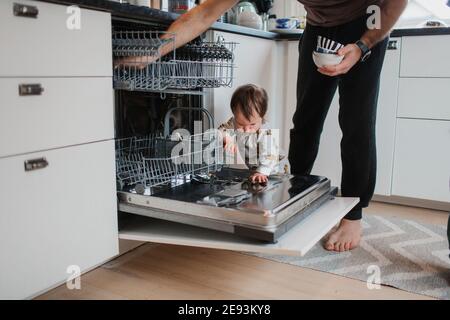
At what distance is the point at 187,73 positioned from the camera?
1547mm

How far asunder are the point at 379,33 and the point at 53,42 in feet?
3.15

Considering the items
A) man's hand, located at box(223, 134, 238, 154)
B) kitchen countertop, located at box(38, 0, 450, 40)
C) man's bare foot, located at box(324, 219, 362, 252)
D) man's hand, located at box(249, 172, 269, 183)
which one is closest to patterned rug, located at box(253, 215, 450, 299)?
man's bare foot, located at box(324, 219, 362, 252)

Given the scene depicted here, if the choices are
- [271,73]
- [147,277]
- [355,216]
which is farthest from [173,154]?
[271,73]

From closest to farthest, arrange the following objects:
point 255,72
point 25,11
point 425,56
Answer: point 25,11, point 425,56, point 255,72

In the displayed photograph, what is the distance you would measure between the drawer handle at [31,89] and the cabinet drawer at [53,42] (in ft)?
0.08

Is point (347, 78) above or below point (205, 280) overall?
above

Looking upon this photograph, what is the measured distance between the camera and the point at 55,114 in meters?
1.14

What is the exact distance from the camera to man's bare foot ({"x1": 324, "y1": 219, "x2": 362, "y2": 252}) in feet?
5.42

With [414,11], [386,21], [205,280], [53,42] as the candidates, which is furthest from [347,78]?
[414,11]

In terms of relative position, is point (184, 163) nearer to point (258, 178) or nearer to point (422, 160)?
point (258, 178)

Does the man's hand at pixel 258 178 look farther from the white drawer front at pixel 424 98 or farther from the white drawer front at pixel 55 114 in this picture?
the white drawer front at pixel 424 98

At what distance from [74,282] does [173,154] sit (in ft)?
1.56

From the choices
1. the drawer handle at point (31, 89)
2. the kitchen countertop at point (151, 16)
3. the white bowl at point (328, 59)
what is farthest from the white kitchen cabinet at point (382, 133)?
the drawer handle at point (31, 89)
